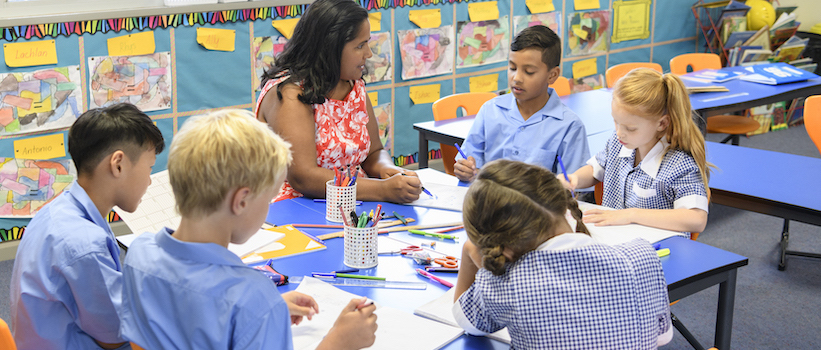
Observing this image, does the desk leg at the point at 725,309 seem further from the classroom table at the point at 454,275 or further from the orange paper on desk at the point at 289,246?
the orange paper on desk at the point at 289,246

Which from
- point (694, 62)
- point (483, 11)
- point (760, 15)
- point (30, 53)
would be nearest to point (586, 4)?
point (694, 62)

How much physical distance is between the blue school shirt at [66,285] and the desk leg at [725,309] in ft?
4.33

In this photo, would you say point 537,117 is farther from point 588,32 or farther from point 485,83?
point 588,32

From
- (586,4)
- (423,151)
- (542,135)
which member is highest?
(586,4)

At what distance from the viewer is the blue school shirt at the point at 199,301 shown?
3.11ft

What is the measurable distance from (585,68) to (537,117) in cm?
291

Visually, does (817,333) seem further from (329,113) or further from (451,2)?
(451,2)

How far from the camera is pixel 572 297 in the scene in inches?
42.4

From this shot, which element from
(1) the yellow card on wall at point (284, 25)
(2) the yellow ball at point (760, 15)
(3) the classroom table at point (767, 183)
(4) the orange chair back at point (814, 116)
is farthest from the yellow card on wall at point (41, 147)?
(2) the yellow ball at point (760, 15)

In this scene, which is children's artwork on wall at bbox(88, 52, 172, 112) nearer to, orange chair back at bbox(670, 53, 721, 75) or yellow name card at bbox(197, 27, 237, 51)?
yellow name card at bbox(197, 27, 237, 51)

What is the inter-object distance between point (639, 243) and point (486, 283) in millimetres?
284

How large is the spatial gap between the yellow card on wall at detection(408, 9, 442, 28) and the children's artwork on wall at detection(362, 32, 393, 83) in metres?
0.21

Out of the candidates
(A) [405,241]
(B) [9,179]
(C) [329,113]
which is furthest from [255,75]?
(A) [405,241]

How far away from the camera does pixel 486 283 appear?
1.14m
